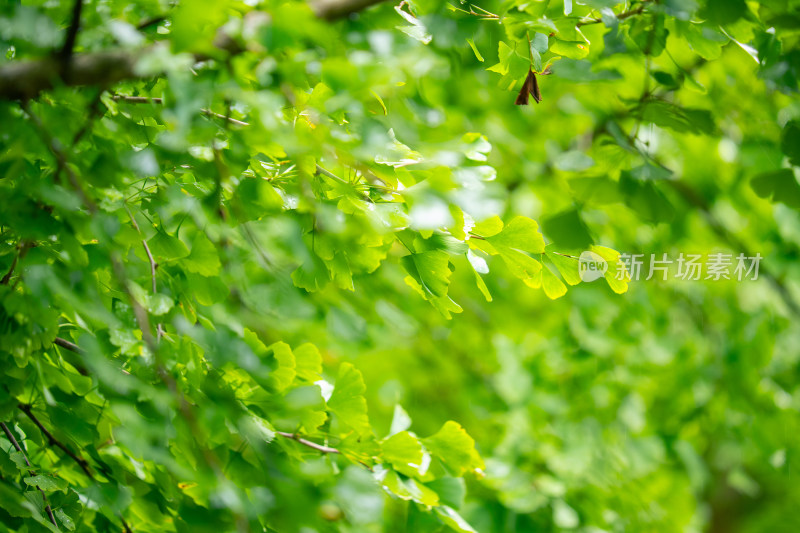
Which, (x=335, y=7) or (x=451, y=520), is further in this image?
(x=451, y=520)

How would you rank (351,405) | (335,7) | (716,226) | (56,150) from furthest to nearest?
1. (716,226)
2. (351,405)
3. (335,7)
4. (56,150)

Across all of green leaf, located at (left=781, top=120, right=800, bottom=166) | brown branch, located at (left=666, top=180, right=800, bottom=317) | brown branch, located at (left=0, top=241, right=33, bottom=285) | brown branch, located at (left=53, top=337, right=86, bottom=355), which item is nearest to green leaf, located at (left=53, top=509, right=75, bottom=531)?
brown branch, located at (left=53, top=337, right=86, bottom=355)

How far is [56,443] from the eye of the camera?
2.50 ft

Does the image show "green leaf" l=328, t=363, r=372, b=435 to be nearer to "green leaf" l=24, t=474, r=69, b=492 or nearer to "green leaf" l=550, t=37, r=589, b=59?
"green leaf" l=24, t=474, r=69, b=492

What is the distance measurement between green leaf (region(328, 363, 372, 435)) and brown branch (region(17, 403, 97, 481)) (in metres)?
0.30

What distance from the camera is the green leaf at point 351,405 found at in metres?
0.80

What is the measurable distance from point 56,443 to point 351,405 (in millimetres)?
371

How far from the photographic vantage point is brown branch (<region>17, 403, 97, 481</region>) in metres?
0.74

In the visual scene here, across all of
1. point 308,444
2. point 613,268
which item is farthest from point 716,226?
point 308,444

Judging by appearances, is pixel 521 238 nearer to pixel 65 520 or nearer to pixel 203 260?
pixel 203 260

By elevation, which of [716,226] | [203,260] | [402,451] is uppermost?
[203,260]

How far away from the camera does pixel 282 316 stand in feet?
1.78

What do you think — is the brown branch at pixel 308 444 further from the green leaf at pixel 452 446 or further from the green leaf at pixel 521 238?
the green leaf at pixel 521 238

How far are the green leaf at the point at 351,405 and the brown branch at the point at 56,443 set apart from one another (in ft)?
0.99
